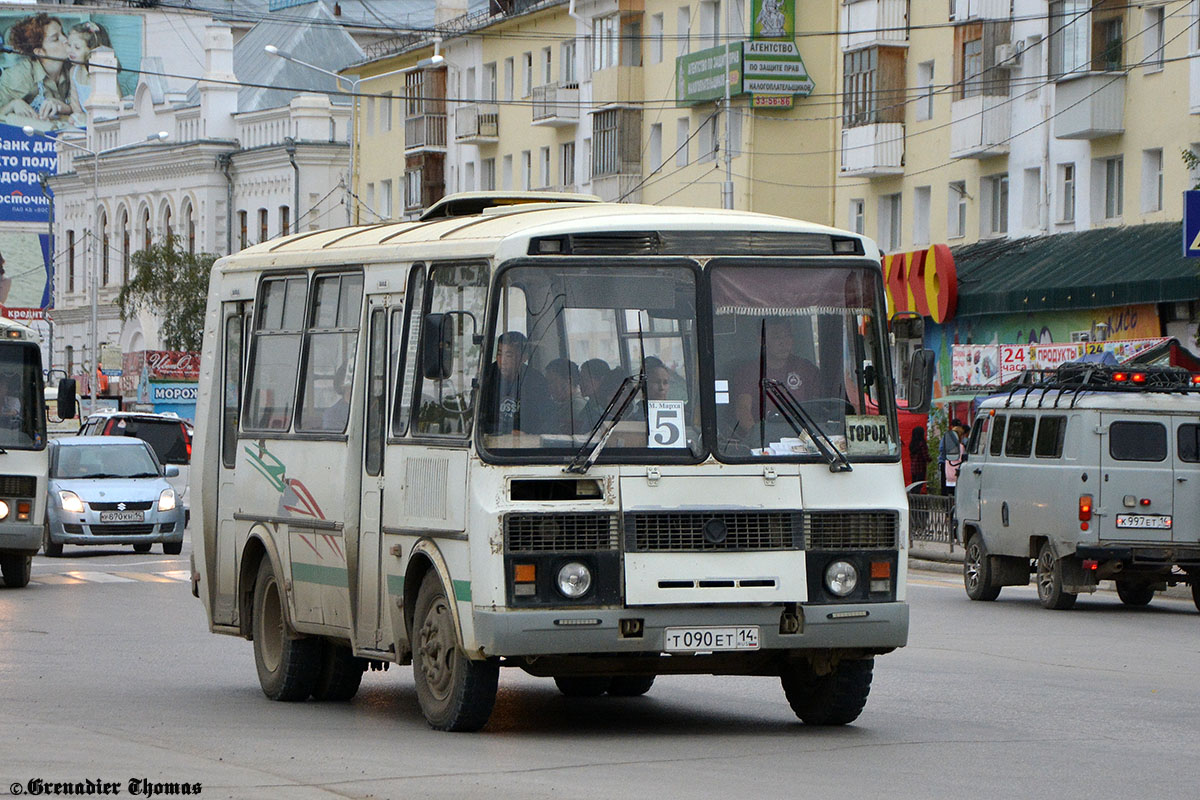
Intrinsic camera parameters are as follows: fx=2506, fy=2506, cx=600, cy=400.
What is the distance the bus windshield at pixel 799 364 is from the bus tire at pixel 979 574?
14.0 m

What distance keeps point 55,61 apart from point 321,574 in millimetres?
104322

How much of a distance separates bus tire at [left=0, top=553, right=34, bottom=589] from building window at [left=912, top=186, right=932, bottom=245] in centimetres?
3016

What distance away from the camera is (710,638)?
1231 cm

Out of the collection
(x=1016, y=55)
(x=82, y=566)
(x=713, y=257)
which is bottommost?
(x=82, y=566)

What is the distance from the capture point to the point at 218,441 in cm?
1603

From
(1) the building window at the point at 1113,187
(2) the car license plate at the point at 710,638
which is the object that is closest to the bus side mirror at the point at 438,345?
(2) the car license plate at the point at 710,638

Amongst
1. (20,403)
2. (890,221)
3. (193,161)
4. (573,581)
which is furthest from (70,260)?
(573,581)

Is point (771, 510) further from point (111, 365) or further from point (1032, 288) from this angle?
point (111, 365)

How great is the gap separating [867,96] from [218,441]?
135ft

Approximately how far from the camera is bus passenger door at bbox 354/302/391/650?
13492 mm

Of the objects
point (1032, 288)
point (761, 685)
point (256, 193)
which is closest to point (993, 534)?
point (761, 685)

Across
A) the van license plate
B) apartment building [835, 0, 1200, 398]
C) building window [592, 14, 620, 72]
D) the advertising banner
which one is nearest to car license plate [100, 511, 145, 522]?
the van license plate

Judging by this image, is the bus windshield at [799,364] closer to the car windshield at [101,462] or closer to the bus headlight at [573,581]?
the bus headlight at [573,581]

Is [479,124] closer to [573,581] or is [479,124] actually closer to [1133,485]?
[1133,485]
